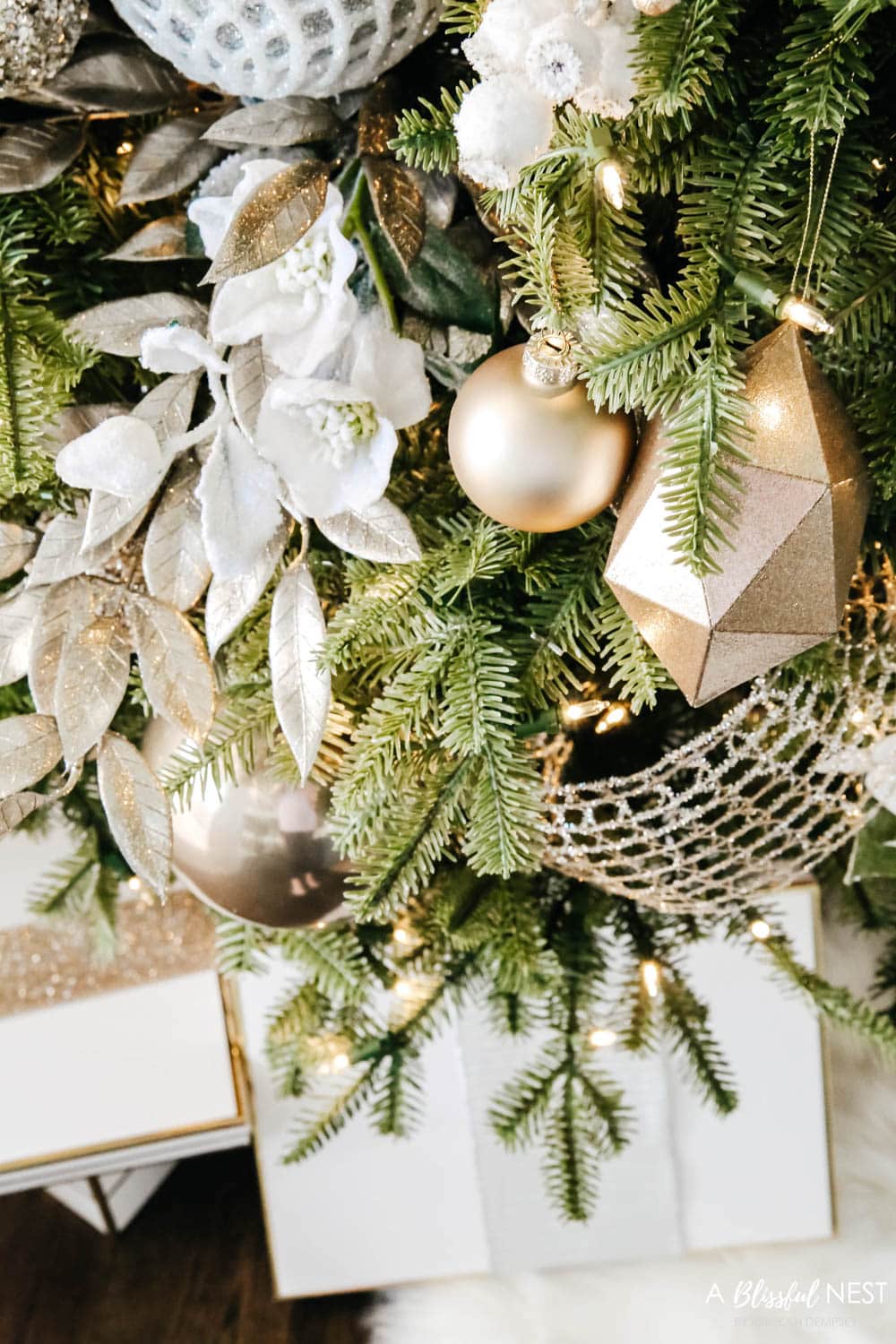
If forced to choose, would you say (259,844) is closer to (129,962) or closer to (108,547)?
(108,547)

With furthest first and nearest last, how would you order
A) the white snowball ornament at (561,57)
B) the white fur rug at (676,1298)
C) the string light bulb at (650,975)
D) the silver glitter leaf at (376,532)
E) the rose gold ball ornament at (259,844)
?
the white fur rug at (676,1298) < the string light bulb at (650,975) < the rose gold ball ornament at (259,844) < the silver glitter leaf at (376,532) < the white snowball ornament at (561,57)

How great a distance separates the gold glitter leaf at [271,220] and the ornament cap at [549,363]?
88 millimetres

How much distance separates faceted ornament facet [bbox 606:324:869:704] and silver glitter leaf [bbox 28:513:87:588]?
0.20 m

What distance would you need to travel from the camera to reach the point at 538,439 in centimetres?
30

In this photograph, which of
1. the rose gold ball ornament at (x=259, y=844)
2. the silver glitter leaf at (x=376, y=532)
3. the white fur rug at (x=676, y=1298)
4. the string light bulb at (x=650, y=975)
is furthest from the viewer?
the white fur rug at (x=676, y=1298)

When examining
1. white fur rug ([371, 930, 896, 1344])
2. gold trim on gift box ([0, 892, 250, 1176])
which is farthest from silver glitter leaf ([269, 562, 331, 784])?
white fur rug ([371, 930, 896, 1344])

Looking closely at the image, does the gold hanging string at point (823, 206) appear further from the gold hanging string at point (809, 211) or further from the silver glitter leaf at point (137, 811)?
the silver glitter leaf at point (137, 811)

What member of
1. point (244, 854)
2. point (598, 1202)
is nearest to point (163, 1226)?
point (598, 1202)

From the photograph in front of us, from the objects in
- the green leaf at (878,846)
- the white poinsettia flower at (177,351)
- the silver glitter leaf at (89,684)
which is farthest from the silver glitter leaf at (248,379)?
the green leaf at (878,846)

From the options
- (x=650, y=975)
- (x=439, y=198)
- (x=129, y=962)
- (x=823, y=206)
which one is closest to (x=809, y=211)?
(x=823, y=206)

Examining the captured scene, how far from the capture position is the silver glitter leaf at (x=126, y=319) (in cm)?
36

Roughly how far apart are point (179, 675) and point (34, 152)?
0.19 metres

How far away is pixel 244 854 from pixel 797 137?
0.35 meters

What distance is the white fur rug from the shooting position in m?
0.72
